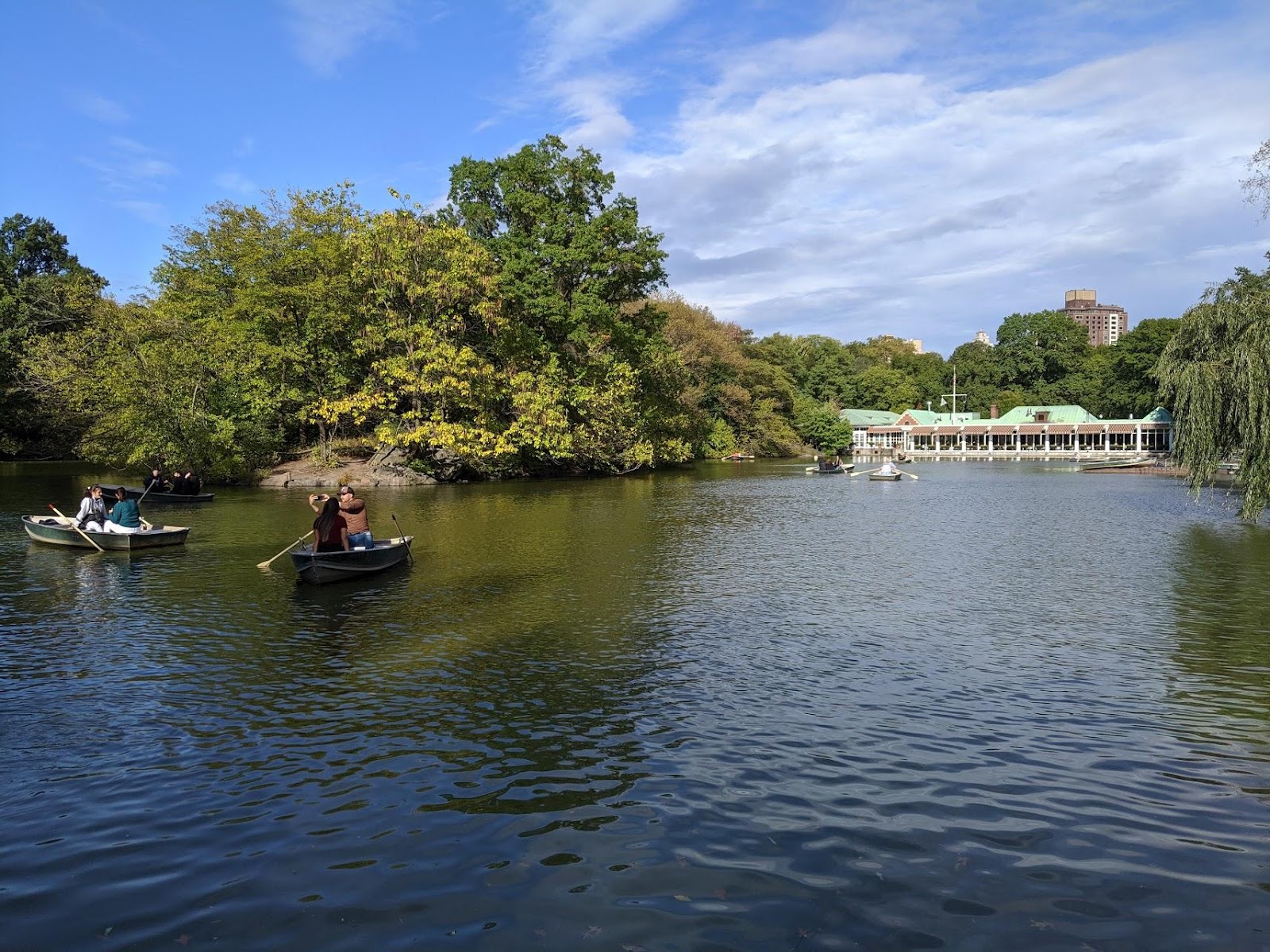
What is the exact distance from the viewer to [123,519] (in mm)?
22578

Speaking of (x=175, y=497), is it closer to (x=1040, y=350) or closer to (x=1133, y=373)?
(x=1133, y=373)

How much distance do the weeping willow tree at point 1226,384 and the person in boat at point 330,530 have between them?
75.5ft

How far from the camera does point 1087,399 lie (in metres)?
113

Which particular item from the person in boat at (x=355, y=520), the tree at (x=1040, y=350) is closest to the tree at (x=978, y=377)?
the tree at (x=1040, y=350)

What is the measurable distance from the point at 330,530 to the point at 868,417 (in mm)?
111097

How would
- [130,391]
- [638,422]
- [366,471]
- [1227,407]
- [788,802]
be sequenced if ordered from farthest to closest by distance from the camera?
[638,422]
[366,471]
[130,391]
[1227,407]
[788,802]

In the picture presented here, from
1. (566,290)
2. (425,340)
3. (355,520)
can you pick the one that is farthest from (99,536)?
(566,290)

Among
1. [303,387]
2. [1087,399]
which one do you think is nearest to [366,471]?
[303,387]

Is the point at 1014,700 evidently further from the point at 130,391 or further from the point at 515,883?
the point at 130,391

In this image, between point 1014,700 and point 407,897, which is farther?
point 1014,700

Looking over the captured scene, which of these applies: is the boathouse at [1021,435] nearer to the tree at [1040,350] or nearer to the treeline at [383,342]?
the tree at [1040,350]

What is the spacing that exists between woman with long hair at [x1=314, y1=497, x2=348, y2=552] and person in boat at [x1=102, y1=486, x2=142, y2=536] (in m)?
7.76

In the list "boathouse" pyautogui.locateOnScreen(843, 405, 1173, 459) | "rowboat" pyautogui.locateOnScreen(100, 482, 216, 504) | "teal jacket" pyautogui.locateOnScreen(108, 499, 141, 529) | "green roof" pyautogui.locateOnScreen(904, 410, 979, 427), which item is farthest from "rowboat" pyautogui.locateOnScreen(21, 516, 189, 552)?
"green roof" pyautogui.locateOnScreen(904, 410, 979, 427)

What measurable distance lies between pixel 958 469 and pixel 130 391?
63.3m
